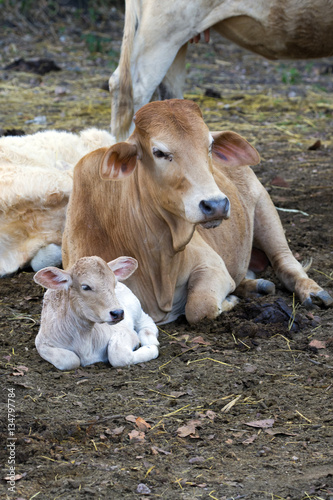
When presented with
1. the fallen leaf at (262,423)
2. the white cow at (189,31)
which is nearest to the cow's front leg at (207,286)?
the fallen leaf at (262,423)

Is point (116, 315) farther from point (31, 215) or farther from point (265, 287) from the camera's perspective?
point (31, 215)

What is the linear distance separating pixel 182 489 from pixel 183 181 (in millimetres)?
1886

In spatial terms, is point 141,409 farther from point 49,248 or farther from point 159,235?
point 49,248

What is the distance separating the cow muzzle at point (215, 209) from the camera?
425cm

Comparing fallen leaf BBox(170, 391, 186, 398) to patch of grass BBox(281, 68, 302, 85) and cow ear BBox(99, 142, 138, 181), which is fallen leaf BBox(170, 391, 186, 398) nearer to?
cow ear BBox(99, 142, 138, 181)

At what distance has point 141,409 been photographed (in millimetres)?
3957

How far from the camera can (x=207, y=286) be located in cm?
516

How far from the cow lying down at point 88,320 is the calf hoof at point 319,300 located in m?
1.31

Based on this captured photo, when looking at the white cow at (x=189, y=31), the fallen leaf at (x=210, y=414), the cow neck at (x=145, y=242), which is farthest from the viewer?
the white cow at (x=189, y=31)

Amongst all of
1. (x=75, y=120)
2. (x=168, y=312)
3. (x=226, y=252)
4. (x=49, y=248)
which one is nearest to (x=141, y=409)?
(x=168, y=312)

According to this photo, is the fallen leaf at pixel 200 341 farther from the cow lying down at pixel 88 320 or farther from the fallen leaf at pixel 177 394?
the fallen leaf at pixel 177 394

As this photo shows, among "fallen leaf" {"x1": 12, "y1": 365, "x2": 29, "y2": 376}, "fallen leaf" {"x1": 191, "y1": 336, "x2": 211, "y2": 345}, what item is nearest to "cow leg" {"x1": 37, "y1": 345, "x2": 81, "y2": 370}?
"fallen leaf" {"x1": 12, "y1": 365, "x2": 29, "y2": 376}

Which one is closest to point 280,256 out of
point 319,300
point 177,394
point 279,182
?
point 319,300

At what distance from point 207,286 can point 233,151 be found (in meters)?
0.93
